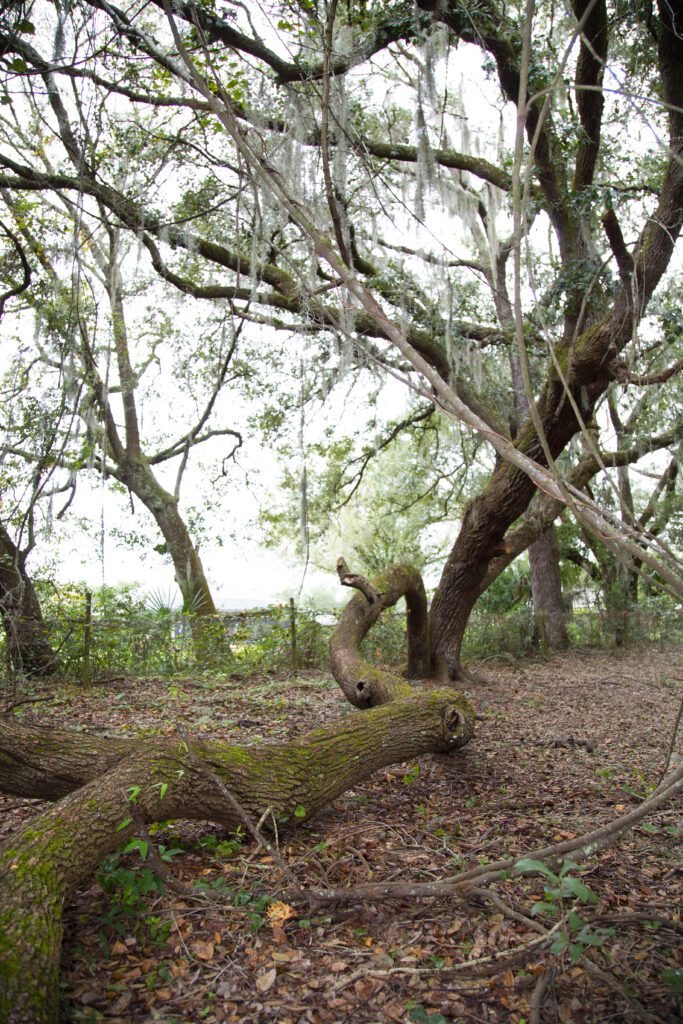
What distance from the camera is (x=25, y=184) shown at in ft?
23.9

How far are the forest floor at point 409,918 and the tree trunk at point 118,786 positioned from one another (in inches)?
6.6

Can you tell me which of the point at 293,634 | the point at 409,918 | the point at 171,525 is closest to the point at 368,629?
the point at 293,634

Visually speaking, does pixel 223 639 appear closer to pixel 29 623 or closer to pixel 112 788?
pixel 29 623

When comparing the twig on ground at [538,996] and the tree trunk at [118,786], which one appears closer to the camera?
the twig on ground at [538,996]

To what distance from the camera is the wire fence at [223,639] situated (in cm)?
738

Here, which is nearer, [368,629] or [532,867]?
[532,867]

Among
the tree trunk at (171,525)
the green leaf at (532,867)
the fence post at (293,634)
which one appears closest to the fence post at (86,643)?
the fence post at (293,634)

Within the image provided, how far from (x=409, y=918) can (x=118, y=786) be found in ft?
3.79

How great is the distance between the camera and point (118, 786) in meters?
2.46

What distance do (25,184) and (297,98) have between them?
13.7 ft

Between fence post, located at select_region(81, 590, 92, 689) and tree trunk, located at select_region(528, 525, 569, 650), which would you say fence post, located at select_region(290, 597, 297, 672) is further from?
tree trunk, located at select_region(528, 525, 569, 650)

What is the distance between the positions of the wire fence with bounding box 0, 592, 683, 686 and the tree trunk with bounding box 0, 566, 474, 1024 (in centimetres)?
397

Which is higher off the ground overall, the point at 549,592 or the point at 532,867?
the point at 549,592

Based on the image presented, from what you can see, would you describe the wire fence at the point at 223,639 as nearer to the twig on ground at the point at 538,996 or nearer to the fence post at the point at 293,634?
the fence post at the point at 293,634
